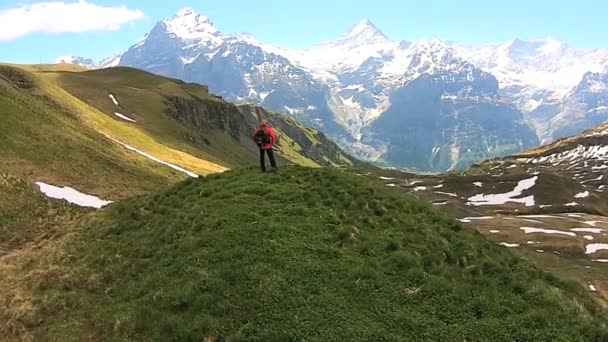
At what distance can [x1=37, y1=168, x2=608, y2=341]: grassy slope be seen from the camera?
19125 mm

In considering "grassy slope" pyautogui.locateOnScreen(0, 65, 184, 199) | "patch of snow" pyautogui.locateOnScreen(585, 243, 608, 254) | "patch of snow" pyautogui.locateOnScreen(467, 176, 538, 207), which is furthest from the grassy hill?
"patch of snow" pyautogui.locateOnScreen(467, 176, 538, 207)

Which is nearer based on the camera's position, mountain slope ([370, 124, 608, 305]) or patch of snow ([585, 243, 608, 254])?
mountain slope ([370, 124, 608, 305])

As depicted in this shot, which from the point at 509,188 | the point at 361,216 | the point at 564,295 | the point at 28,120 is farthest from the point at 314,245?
the point at 509,188

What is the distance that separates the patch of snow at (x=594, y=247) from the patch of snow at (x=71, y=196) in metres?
68.7

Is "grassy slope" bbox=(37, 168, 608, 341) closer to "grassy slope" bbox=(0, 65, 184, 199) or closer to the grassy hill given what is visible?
"grassy slope" bbox=(0, 65, 184, 199)

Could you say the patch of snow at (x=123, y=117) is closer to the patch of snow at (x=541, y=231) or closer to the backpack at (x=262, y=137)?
the patch of snow at (x=541, y=231)

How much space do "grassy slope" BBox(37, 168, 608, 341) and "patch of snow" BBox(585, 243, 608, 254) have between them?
63.9 meters

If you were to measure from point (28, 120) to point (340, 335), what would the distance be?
48889mm

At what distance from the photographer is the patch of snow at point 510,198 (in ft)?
453

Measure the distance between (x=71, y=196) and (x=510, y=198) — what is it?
391 feet

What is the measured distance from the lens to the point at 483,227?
95938 millimetres

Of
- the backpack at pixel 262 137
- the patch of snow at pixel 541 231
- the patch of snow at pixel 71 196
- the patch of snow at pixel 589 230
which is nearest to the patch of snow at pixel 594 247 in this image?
the patch of snow at pixel 541 231

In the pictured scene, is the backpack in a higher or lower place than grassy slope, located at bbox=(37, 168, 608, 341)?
higher

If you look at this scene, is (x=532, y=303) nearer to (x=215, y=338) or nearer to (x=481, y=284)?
(x=481, y=284)
